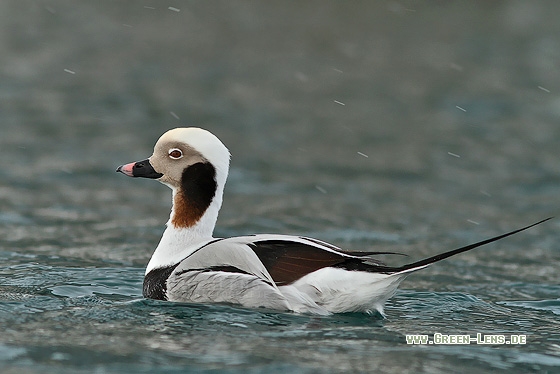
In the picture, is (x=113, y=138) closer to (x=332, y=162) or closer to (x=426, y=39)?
(x=332, y=162)

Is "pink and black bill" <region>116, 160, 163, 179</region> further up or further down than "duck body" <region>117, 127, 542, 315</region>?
further up

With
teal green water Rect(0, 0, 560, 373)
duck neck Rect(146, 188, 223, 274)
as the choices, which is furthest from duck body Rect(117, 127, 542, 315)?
teal green water Rect(0, 0, 560, 373)

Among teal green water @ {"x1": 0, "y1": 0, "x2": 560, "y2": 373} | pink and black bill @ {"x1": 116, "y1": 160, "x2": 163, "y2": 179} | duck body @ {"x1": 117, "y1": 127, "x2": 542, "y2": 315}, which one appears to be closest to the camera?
teal green water @ {"x1": 0, "y1": 0, "x2": 560, "y2": 373}

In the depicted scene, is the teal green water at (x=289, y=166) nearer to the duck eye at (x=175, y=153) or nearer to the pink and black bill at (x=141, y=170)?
the pink and black bill at (x=141, y=170)

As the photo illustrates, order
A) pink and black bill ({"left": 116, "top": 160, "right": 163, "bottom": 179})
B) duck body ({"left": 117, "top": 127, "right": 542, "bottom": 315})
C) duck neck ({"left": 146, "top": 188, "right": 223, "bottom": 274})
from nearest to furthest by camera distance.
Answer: duck body ({"left": 117, "top": 127, "right": 542, "bottom": 315}) → duck neck ({"left": 146, "top": 188, "right": 223, "bottom": 274}) → pink and black bill ({"left": 116, "top": 160, "right": 163, "bottom": 179})

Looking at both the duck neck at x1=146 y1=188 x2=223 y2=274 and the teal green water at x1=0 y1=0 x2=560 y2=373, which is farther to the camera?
the duck neck at x1=146 y1=188 x2=223 y2=274

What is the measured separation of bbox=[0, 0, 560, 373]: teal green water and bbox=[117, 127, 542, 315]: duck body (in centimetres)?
16

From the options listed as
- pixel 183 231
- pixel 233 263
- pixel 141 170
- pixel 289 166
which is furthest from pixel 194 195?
pixel 289 166

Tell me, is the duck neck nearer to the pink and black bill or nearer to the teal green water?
the pink and black bill

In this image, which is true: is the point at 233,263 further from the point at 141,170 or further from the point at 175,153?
the point at 141,170

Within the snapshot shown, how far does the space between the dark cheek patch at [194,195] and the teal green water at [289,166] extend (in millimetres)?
708

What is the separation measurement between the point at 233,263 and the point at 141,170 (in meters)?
1.15

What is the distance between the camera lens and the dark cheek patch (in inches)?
296

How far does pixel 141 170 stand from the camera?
7.62m
